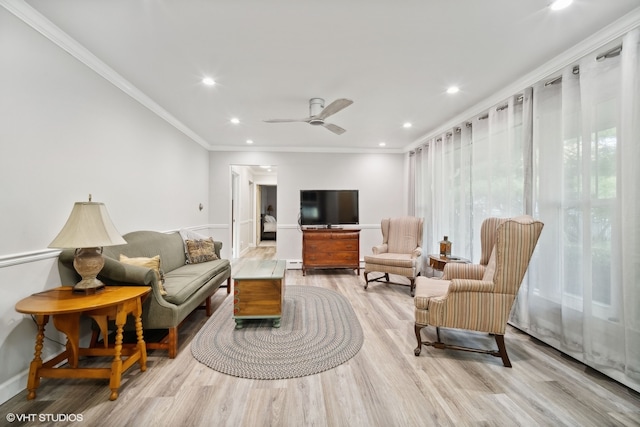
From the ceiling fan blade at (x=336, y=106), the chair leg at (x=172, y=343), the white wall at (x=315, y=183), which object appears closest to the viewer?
the chair leg at (x=172, y=343)

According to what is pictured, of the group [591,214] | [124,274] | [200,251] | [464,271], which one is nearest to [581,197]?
[591,214]

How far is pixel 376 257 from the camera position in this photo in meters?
3.85

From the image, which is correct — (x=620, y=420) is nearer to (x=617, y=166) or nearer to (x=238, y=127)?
(x=617, y=166)

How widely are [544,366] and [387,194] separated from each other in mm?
3801

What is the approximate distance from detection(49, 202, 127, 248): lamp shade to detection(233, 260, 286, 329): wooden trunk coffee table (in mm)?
1065

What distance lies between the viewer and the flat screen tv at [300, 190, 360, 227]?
493 cm

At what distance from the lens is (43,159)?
1822 millimetres

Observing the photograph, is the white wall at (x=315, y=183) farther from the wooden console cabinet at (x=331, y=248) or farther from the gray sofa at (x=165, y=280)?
the gray sofa at (x=165, y=280)

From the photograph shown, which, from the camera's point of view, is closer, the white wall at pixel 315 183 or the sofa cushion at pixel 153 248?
the sofa cushion at pixel 153 248

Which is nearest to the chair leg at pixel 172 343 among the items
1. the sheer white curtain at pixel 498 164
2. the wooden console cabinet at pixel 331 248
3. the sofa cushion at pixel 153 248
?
the sofa cushion at pixel 153 248

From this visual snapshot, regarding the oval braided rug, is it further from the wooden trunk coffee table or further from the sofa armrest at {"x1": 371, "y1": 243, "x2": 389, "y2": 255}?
the sofa armrest at {"x1": 371, "y1": 243, "x2": 389, "y2": 255}

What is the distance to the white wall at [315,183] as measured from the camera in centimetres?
509

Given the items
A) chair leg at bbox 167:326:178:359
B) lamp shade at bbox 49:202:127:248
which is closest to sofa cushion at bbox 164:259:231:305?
chair leg at bbox 167:326:178:359

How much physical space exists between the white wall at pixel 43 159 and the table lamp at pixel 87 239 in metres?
0.28
